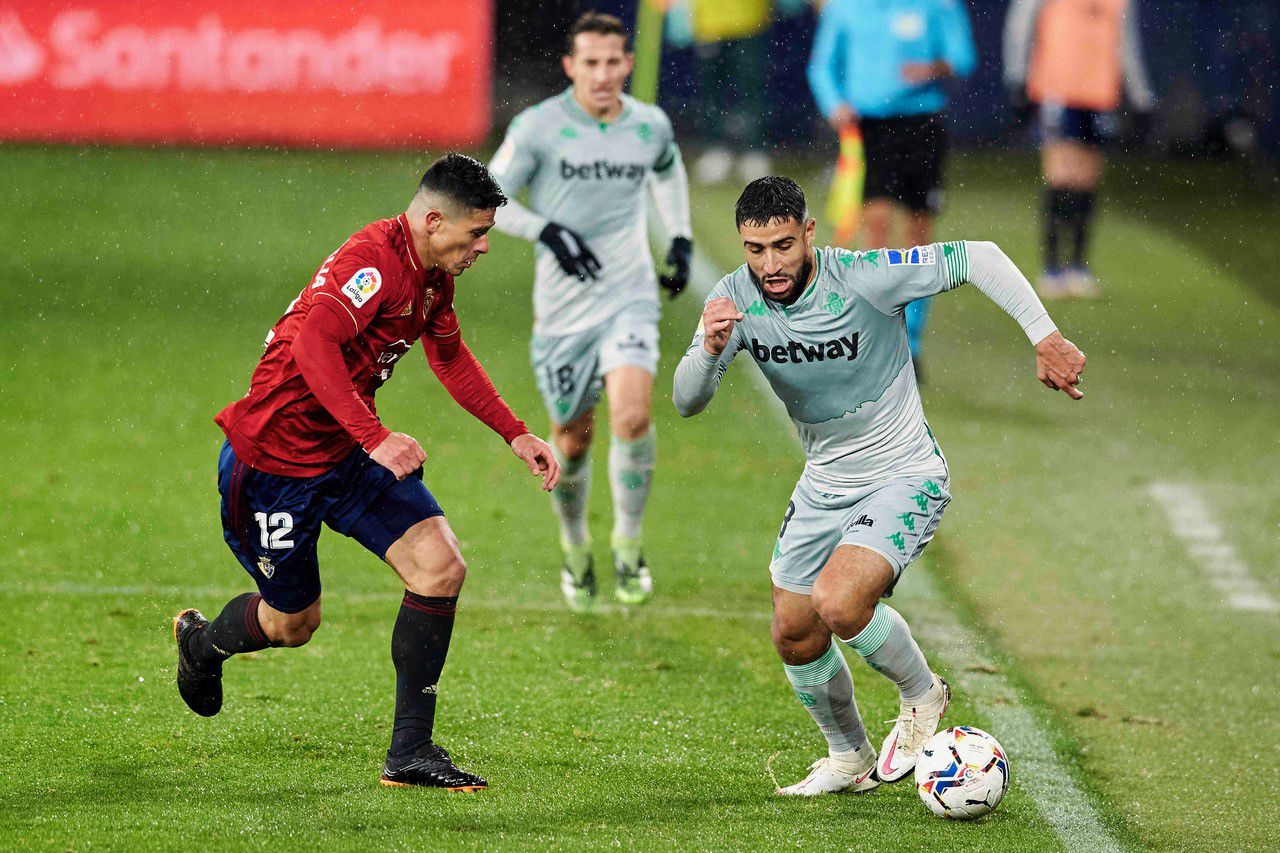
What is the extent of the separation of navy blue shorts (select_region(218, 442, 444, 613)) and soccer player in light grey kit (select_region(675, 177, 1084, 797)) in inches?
35.8

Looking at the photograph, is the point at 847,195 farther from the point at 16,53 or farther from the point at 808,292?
the point at 808,292

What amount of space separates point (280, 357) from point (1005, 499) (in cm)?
547

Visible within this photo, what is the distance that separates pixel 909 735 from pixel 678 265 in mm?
2892

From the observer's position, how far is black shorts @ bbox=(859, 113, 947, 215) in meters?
11.6

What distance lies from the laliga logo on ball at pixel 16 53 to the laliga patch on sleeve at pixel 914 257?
49.1 ft

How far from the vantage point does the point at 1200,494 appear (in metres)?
10.1

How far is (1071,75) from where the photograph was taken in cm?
1505

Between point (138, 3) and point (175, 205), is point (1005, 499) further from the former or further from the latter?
point (138, 3)

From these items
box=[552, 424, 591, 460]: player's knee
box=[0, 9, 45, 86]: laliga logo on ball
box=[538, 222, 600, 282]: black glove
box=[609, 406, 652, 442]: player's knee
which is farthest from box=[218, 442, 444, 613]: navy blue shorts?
box=[0, 9, 45, 86]: laliga logo on ball

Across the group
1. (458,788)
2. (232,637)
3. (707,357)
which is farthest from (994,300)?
(232,637)

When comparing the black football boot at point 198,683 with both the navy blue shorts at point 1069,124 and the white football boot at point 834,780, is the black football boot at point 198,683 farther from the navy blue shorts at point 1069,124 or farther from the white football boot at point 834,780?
the navy blue shorts at point 1069,124

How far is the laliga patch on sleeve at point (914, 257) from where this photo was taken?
5.29 m

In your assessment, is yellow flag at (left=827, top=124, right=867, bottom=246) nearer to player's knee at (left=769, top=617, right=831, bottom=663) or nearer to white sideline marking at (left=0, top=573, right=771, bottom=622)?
white sideline marking at (left=0, top=573, right=771, bottom=622)

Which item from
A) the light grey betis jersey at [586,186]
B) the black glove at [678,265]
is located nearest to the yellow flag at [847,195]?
the light grey betis jersey at [586,186]
